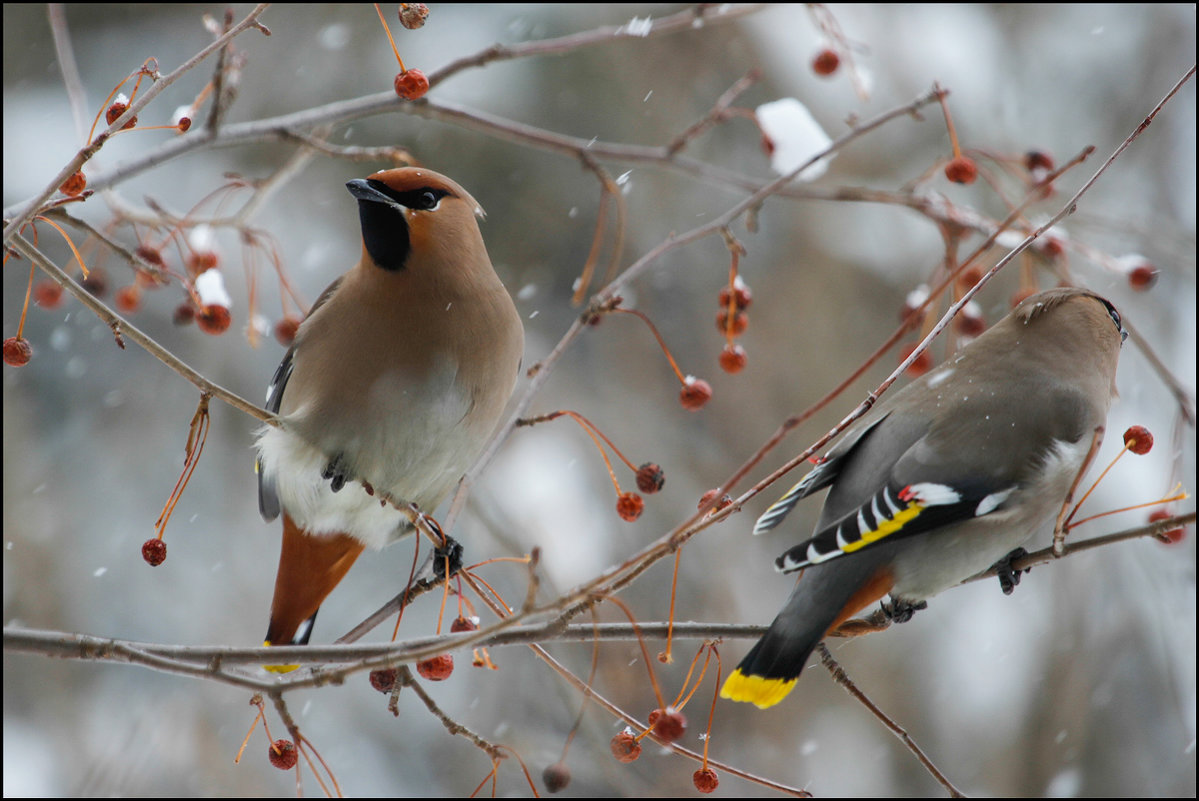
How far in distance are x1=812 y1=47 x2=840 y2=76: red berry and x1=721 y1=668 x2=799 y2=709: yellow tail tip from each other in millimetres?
1912

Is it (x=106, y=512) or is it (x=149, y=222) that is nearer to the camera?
(x=149, y=222)

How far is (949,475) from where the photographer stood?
2.53m

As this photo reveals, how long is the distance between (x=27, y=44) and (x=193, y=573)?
9.39 ft

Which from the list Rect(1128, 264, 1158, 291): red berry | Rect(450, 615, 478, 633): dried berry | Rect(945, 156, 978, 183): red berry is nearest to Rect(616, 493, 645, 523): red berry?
Rect(450, 615, 478, 633): dried berry

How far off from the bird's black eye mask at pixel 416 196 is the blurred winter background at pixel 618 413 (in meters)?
2.22

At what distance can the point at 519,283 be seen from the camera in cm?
609

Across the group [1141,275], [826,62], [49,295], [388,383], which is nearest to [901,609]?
[1141,275]

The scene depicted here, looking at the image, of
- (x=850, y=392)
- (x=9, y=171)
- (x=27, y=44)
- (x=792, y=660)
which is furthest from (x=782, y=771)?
(x=27, y=44)

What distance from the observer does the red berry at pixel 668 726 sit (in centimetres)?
180

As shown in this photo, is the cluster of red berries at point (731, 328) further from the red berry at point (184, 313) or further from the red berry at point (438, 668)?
the red berry at point (184, 313)

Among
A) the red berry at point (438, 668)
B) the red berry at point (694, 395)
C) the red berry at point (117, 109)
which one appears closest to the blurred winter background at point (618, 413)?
the red berry at point (694, 395)

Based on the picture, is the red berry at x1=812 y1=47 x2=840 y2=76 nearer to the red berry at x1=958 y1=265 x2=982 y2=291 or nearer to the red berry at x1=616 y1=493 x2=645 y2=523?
the red berry at x1=958 y1=265 x2=982 y2=291

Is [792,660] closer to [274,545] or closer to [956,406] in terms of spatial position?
[956,406]

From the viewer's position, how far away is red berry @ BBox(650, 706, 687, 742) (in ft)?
5.91
